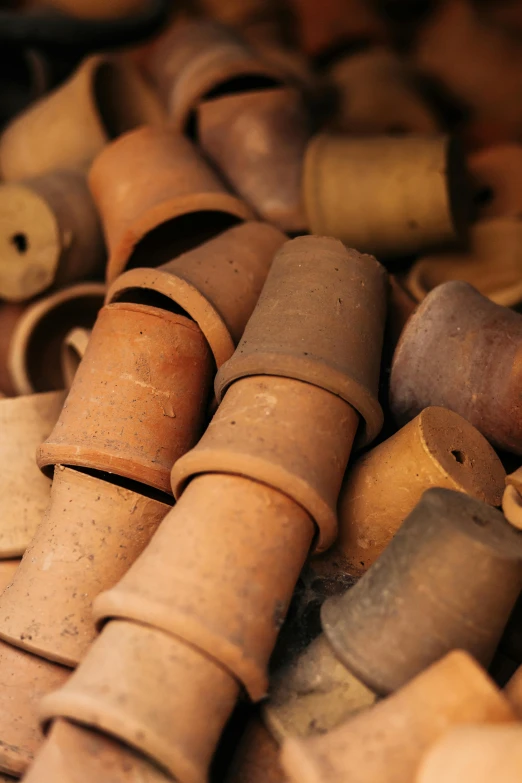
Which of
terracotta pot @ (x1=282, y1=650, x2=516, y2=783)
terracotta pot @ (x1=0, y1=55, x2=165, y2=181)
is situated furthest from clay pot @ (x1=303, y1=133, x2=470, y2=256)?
terracotta pot @ (x1=282, y1=650, x2=516, y2=783)

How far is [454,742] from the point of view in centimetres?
126

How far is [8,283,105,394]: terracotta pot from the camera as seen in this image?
2.73 m

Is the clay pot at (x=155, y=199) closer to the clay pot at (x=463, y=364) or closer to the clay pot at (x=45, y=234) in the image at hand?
the clay pot at (x=45, y=234)

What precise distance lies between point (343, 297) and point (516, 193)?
1.60 metres

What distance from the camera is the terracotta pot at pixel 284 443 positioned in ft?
5.27

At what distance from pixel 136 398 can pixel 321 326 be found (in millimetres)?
467

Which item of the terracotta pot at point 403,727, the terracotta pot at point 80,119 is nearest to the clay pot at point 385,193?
the terracotta pot at point 80,119

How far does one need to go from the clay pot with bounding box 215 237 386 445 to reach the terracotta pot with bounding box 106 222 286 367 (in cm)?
10

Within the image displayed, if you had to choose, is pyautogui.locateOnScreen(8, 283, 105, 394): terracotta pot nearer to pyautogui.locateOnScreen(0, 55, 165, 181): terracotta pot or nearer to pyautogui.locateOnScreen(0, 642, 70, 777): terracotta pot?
pyautogui.locateOnScreen(0, 55, 165, 181): terracotta pot

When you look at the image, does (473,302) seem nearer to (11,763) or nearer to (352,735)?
(352,735)

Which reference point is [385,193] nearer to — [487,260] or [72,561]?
[487,260]

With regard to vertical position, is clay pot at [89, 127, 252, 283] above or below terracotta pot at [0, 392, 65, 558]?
above

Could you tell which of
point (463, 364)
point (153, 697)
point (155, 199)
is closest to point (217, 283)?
point (155, 199)

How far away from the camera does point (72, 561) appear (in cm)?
178
